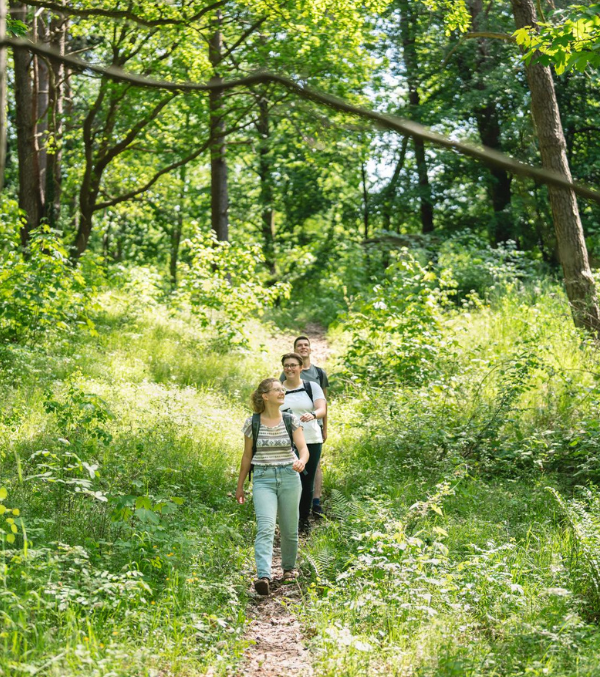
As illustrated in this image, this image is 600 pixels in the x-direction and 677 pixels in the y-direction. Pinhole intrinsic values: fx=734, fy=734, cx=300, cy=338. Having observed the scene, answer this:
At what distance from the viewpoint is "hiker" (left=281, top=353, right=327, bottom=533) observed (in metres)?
7.17

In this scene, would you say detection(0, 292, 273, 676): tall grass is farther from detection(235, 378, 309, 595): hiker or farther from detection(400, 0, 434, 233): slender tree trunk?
detection(400, 0, 434, 233): slender tree trunk

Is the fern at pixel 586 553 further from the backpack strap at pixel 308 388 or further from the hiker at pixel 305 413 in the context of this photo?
the backpack strap at pixel 308 388

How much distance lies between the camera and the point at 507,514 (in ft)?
22.7

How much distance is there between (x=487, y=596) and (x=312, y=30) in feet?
47.2

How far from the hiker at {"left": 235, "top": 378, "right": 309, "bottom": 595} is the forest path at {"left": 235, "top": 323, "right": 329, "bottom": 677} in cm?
32

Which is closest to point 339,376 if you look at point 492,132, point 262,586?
point 262,586

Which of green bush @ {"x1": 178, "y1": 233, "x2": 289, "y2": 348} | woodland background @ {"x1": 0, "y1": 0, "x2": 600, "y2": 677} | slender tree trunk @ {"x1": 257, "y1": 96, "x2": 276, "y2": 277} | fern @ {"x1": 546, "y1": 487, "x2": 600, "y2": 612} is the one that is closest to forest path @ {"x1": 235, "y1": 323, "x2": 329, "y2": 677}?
A: woodland background @ {"x1": 0, "y1": 0, "x2": 600, "y2": 677}

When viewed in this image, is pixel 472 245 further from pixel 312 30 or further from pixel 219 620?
pixel 219 620

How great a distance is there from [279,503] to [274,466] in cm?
31

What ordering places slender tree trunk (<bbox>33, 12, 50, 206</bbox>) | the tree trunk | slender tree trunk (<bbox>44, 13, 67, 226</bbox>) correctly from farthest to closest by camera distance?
slender tree trunk (<bbox>44, 13, 67, 226</bbox>) < slender tree trunk (<bbox>33, 12, 50, 206</bbox>) < the tree trunk

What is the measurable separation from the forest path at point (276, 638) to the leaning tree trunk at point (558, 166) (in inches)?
291

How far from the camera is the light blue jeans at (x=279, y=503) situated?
588cm

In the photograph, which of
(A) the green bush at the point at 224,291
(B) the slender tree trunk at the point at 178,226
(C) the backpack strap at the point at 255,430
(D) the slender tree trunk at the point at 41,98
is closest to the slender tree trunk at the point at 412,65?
(B) the slender tree trunk at the point at 178,226

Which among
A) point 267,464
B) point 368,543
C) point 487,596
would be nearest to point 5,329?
point 267,464
